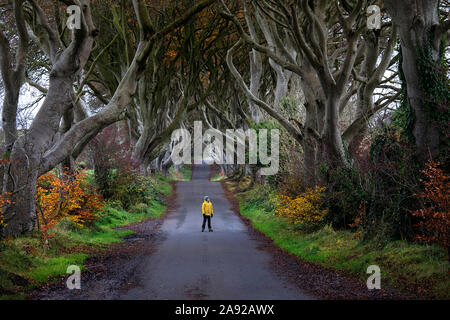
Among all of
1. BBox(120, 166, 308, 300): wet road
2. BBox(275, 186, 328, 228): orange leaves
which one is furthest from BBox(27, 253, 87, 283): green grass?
BBox(275, 186, 328, 228): orange leaves

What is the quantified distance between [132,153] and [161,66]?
559cm

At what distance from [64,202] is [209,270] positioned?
18.9ft

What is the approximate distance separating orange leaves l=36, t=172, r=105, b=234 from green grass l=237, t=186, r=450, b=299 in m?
6.47

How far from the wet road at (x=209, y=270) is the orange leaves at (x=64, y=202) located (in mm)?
2768

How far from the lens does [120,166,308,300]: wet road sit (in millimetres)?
6945

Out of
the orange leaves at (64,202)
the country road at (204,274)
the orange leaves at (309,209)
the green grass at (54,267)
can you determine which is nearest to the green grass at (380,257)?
the country road at (204,274)

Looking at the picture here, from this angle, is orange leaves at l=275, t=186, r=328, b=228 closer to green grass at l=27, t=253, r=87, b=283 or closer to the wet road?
the wet road

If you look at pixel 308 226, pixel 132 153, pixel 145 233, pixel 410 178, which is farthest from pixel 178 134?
pixel 410 178

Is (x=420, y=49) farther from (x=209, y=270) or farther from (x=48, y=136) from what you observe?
(x=48, y=136)

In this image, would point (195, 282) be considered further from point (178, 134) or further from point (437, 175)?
point (178, 134)

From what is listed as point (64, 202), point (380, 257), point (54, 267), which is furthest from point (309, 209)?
point (64, 202)

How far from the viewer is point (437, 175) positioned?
6816 millimetres

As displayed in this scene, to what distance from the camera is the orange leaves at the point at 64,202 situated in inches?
417

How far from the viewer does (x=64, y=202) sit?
11883 mm
